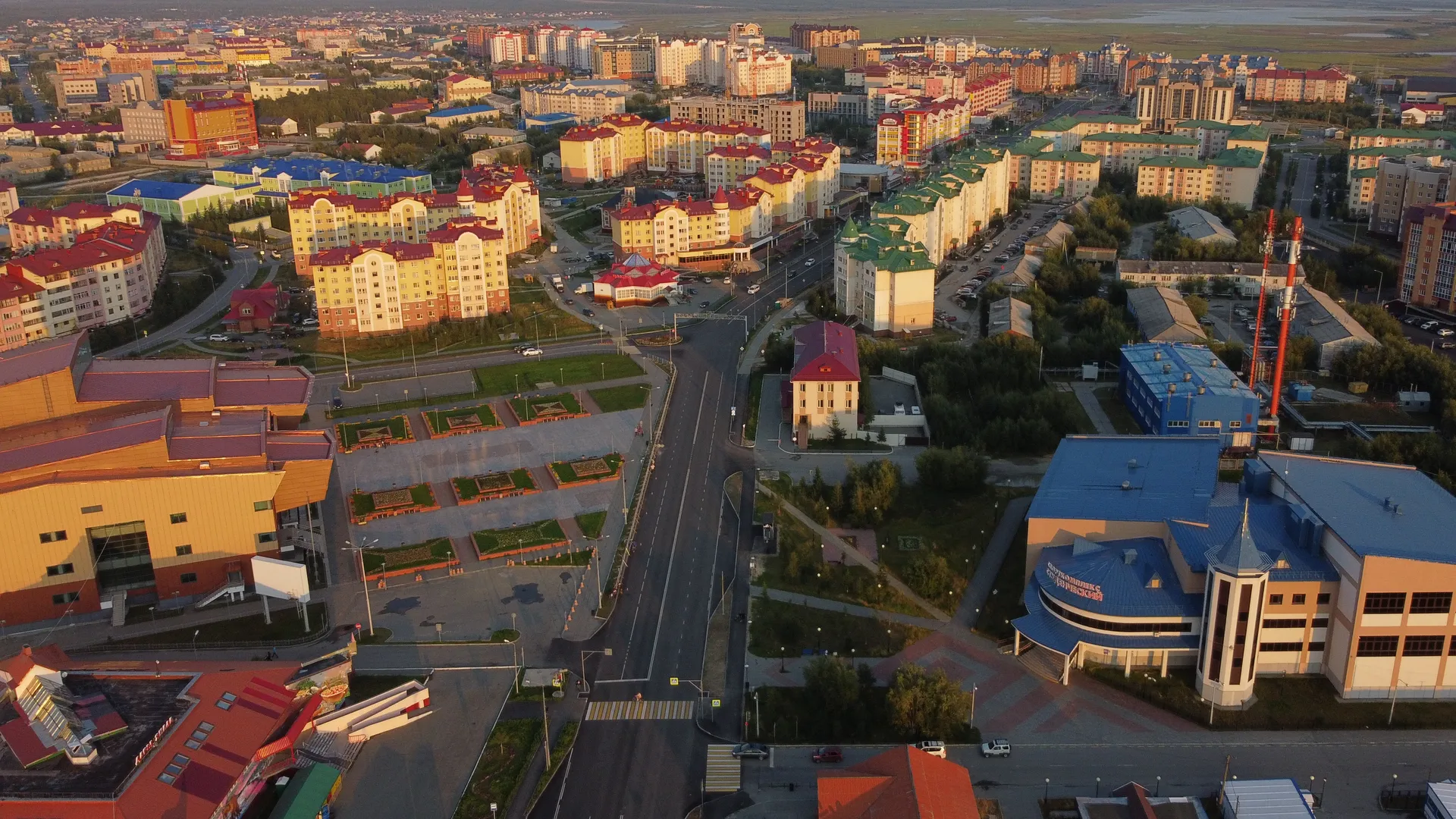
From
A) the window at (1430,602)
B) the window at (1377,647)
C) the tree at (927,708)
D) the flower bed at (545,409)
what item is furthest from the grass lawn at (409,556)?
the window at (1430,602)

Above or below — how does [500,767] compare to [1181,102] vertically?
below

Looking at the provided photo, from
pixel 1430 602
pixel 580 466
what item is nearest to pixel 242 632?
pixel 580 466

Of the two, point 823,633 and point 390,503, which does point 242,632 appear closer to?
point 390,503

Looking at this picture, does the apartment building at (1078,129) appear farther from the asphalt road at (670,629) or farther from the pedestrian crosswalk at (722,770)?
the pedestrian crosswalk at (722,770)

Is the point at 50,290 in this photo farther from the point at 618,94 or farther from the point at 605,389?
the point at 618,94

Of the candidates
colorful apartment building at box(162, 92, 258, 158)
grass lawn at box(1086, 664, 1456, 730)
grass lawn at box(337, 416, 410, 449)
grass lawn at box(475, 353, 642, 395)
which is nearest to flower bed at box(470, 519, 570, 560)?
grass lawn at box(337, 416, 410, 449)

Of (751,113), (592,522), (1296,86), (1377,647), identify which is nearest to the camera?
(1377,647)
